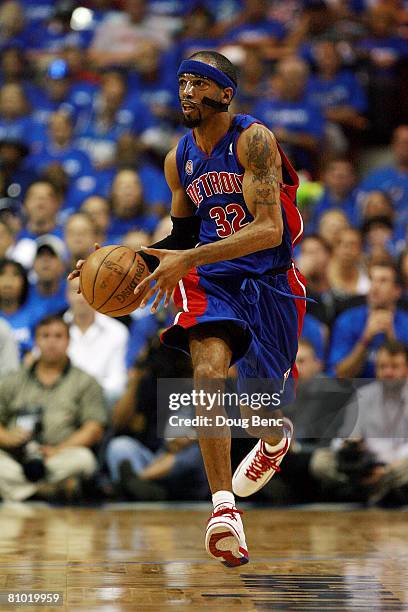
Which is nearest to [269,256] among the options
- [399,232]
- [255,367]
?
[255,367]

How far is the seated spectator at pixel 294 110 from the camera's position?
10875 millimetres

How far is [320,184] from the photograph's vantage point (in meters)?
10.5

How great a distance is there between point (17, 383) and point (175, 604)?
369cm

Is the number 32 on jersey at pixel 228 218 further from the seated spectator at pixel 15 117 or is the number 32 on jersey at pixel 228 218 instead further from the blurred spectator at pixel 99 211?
the seated spectator at pixel 15 117

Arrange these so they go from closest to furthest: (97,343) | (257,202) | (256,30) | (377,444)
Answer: (257,202) → (377,444) → (97,343) → (256,30)

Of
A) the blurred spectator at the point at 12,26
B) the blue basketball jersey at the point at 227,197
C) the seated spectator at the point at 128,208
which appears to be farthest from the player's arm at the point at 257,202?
the blurred spectator at the point at 12,26

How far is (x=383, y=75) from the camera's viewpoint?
38.0 feet

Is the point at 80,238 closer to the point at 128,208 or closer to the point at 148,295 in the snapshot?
the point at 128,208

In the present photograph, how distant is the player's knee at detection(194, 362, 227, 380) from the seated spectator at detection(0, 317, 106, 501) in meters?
2.90

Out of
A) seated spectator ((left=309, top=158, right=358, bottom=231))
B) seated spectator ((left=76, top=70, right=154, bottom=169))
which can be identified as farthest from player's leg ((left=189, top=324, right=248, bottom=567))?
seated spectator ((left=76, top=70, right=154, bottom=169))

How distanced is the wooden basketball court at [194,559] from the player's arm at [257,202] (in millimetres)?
1382

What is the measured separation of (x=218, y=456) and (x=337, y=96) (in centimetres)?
735

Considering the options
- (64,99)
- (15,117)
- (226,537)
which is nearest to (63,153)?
(15,117)

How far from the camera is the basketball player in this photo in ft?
15.2
